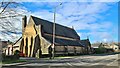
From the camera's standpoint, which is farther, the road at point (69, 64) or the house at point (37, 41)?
the house at point (37, 41)

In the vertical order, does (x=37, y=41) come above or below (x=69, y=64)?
above

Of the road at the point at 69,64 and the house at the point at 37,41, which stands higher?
the house at the point at 37,41

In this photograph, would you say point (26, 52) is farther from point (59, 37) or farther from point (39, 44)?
point (59, 37)

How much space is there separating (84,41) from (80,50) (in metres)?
15.3

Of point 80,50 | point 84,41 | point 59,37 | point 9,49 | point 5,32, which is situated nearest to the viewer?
point 5,32

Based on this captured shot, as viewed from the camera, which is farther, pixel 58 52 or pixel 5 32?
pixel 58 52

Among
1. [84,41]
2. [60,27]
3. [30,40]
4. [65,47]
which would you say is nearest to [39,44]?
[30,40]

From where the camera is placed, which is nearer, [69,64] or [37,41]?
[69,64]

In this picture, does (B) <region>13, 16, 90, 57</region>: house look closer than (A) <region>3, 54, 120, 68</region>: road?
No

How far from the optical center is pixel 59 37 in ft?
240

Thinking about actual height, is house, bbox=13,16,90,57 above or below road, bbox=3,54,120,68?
above

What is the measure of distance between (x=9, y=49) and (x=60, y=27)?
23185mm

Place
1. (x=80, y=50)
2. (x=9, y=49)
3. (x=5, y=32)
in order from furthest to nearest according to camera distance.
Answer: (x=80, y=50), (x=9, y=49), (x=5, y=32)

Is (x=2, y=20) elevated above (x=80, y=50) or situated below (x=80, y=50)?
above
